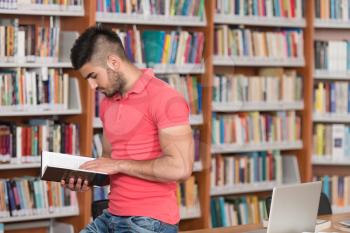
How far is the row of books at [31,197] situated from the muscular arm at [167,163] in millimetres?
2206

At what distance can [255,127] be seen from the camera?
20.1ft

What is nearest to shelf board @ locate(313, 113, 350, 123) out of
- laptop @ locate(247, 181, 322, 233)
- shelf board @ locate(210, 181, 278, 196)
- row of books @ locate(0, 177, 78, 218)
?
shelf board @ locate(210, 181, 278, 196)

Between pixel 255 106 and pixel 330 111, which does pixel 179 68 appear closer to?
pixel 255 106

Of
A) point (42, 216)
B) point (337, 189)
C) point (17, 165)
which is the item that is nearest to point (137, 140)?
point (17, 165)

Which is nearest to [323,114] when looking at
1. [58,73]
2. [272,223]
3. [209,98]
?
[209,98]

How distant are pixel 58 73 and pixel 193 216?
Result: 4.74 ft

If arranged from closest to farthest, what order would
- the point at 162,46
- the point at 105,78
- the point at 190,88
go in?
the point at 105,78
the point at 162,46
the point at 190,88

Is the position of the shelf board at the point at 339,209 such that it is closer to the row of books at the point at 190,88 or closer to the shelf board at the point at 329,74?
the shelf board at the point at 329,74

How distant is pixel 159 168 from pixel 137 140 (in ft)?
0.53

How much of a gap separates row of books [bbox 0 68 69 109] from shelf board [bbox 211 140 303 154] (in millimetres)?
1278

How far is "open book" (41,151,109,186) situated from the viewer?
118 inches

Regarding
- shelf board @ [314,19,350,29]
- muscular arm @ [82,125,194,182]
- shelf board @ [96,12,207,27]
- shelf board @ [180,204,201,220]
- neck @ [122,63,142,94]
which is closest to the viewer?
muscular arm @ [82,125,194,182]

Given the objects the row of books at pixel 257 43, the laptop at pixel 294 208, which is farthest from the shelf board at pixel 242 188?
the laptop at pixel 294 208

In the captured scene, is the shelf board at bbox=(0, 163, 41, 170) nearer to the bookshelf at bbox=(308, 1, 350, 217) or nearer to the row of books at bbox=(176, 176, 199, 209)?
the row of books at bbox=(176, 176, 199, 209)
